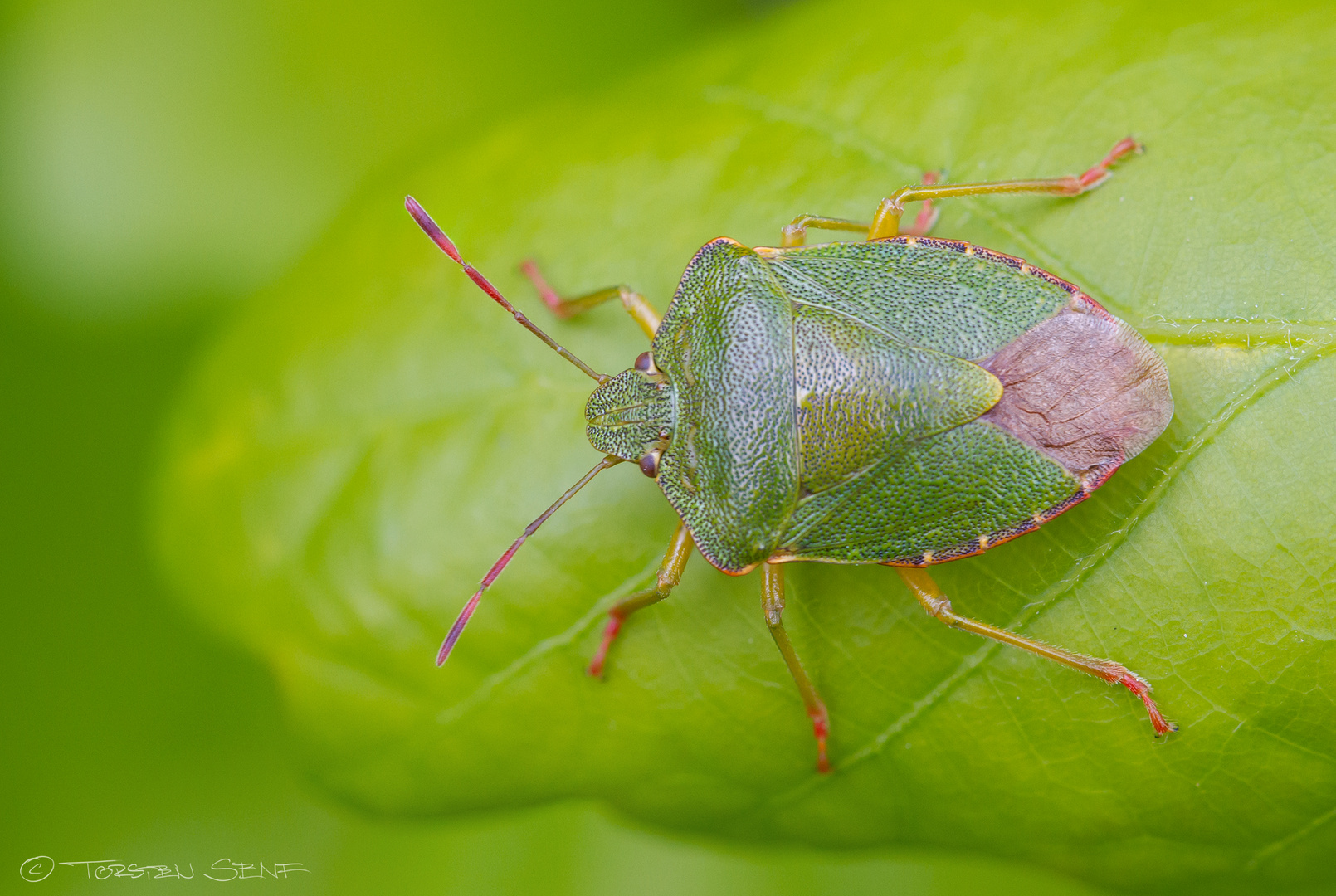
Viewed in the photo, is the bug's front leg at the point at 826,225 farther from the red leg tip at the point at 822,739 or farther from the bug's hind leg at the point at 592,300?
the red leg tip at the point at 822,739

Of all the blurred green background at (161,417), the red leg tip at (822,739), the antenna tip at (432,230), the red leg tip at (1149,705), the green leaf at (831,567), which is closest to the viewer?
the green leaf at (831,567)

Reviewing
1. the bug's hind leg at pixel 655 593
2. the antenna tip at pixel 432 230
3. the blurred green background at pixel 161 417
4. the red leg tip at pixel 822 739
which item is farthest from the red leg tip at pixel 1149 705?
the antenna tip at pixel 432 230

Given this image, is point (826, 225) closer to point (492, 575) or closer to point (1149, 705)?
A: point (492, 575)

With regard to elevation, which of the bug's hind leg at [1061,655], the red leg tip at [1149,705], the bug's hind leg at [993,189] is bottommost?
the red leg tip at [1149,705]

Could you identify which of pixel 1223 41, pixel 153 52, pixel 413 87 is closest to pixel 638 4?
pixel 413 87

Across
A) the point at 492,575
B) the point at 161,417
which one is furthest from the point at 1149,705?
the point at 161,417

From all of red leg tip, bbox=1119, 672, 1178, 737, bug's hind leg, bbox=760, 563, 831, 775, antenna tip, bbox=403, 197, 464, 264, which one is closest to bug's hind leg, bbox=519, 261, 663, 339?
antenna tip, bbox=403, 197, 464, 264

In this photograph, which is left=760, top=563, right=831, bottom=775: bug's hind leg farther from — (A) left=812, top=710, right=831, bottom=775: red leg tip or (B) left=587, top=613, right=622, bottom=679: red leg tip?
(B) left=587, top=613, right=622, bottom=679: red leg tip
